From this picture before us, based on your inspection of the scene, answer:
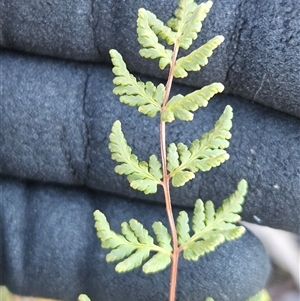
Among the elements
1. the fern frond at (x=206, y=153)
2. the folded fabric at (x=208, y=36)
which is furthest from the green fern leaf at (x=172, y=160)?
the folded fabric at (x=208, y=36)

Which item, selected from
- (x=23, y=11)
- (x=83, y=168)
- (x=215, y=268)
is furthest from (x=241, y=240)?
(x=23, y=11)

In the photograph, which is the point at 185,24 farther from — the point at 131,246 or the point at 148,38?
the point at 131,246

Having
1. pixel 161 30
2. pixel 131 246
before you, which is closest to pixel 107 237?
pixel 131 246

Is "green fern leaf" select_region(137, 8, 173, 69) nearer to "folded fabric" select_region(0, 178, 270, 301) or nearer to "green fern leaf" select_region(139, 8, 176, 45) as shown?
"green fern leaf" select_region(139, 8, 176, 45)

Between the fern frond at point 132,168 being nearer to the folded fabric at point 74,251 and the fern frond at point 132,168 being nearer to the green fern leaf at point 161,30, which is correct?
the green fern leaf at point 161,30

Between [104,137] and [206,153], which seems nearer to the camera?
[206,153]

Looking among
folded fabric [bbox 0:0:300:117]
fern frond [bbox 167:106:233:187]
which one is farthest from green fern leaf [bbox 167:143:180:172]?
folded fabric [bbox 0:0:300:117]
